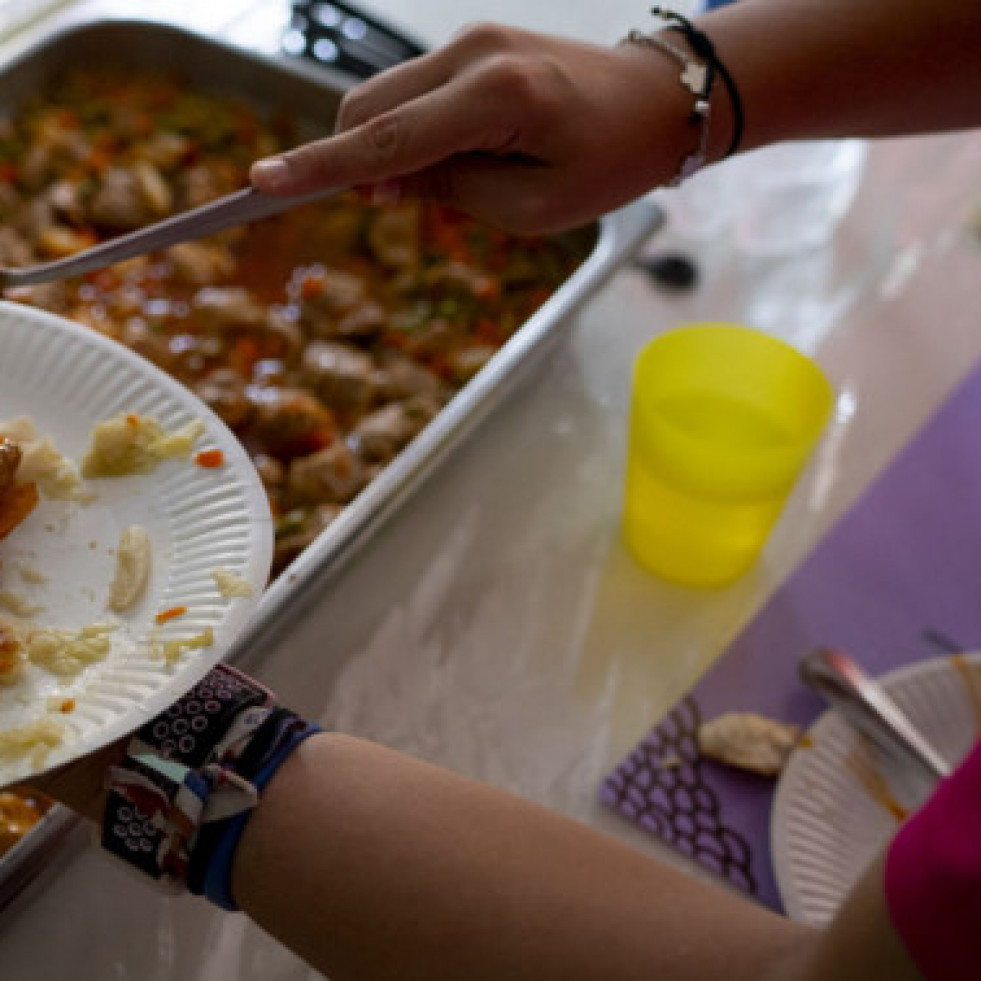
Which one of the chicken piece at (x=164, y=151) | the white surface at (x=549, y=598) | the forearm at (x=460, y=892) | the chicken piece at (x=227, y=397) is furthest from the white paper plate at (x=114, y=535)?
the chicken piece at (x=164, y=151)

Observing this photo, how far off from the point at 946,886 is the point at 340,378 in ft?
3.08

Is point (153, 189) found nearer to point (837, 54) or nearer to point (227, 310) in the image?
point (227, 310)

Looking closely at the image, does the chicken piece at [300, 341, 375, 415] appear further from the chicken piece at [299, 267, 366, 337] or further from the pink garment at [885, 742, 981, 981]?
the pink garment at [885, 742, 981, 981]

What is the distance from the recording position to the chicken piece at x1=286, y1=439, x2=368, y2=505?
1.24m

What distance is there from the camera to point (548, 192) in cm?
107

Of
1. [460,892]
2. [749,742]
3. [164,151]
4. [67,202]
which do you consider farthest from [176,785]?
[164,151]

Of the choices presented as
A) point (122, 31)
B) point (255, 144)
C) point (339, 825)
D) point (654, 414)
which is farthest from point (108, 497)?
point (122, 31)

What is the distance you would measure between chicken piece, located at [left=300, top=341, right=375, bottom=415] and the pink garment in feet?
2.91

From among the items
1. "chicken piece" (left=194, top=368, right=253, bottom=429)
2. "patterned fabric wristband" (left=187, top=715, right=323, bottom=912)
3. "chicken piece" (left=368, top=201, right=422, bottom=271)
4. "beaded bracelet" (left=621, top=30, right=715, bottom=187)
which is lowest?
"chicken piece" (left=194, top=368, right=253, bottom=429)

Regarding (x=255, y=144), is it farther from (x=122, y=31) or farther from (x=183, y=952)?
(x=183, y=952)

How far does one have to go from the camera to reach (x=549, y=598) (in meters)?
1.24

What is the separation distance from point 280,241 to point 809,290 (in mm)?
687

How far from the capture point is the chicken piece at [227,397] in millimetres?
1313

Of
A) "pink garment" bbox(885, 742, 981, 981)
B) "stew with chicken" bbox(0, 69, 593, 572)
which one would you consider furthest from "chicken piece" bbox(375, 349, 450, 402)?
"pink garment" bbox(885, 742, 981, 981)
